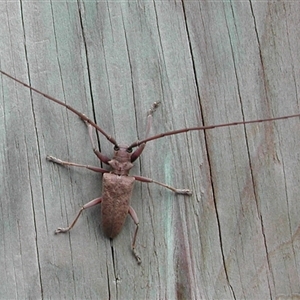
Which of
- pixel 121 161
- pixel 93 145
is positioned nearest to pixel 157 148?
pixel 121 161

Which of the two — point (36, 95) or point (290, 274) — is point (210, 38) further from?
point (290, 274)

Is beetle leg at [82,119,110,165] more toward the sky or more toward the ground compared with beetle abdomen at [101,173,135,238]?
more toward the sky

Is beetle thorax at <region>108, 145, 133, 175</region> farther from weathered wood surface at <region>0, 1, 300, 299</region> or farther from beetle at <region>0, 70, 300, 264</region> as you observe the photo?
weathered wood surface at <region>0, 1, 300, 299</region>

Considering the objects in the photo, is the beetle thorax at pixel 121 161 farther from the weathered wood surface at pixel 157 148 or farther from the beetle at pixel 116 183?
the weathered wood surface at pixel 157 148

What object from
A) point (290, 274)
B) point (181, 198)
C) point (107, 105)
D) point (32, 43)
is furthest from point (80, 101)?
point (290, 274)

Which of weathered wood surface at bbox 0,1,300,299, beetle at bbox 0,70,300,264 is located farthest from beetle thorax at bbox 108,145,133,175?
weathered wood surface at bbox 0,1,300,299

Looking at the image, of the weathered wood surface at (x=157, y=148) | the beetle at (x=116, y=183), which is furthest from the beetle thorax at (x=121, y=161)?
the weathered wood surface at (x=157, y=148)

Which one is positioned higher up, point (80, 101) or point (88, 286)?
point (80, 101)
